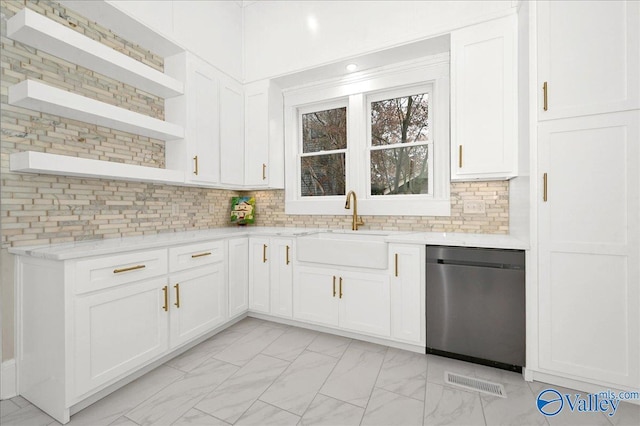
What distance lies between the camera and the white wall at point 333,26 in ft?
7.93

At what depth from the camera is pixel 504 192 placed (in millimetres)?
2482

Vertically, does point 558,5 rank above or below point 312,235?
above

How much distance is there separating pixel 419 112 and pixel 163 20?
2.46m

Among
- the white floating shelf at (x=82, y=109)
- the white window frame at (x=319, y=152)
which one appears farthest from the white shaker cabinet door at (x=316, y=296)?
the white floating shelf at (x=82, y=109)

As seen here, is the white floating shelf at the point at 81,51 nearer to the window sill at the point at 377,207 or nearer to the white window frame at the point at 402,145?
the window sill at the point at 377,207

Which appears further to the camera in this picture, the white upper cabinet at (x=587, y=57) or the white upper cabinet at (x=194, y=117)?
the white upper cabinet at (x=194, y=117)

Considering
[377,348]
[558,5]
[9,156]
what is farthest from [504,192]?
[9,156]

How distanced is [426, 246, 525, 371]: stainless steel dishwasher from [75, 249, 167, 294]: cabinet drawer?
76.8 inches

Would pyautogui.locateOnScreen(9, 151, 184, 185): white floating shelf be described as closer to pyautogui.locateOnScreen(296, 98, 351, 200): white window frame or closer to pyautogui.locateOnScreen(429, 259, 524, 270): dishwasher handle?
pyautogui.locateOnScreen(296, 98, 351, 200): white window frame

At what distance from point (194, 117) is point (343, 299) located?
7.03 ft

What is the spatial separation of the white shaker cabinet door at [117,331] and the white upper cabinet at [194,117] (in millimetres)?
1132

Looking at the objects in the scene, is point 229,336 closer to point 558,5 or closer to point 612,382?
point 612,382

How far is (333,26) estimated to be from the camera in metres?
2.85

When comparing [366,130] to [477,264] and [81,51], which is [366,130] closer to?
[477,264]
